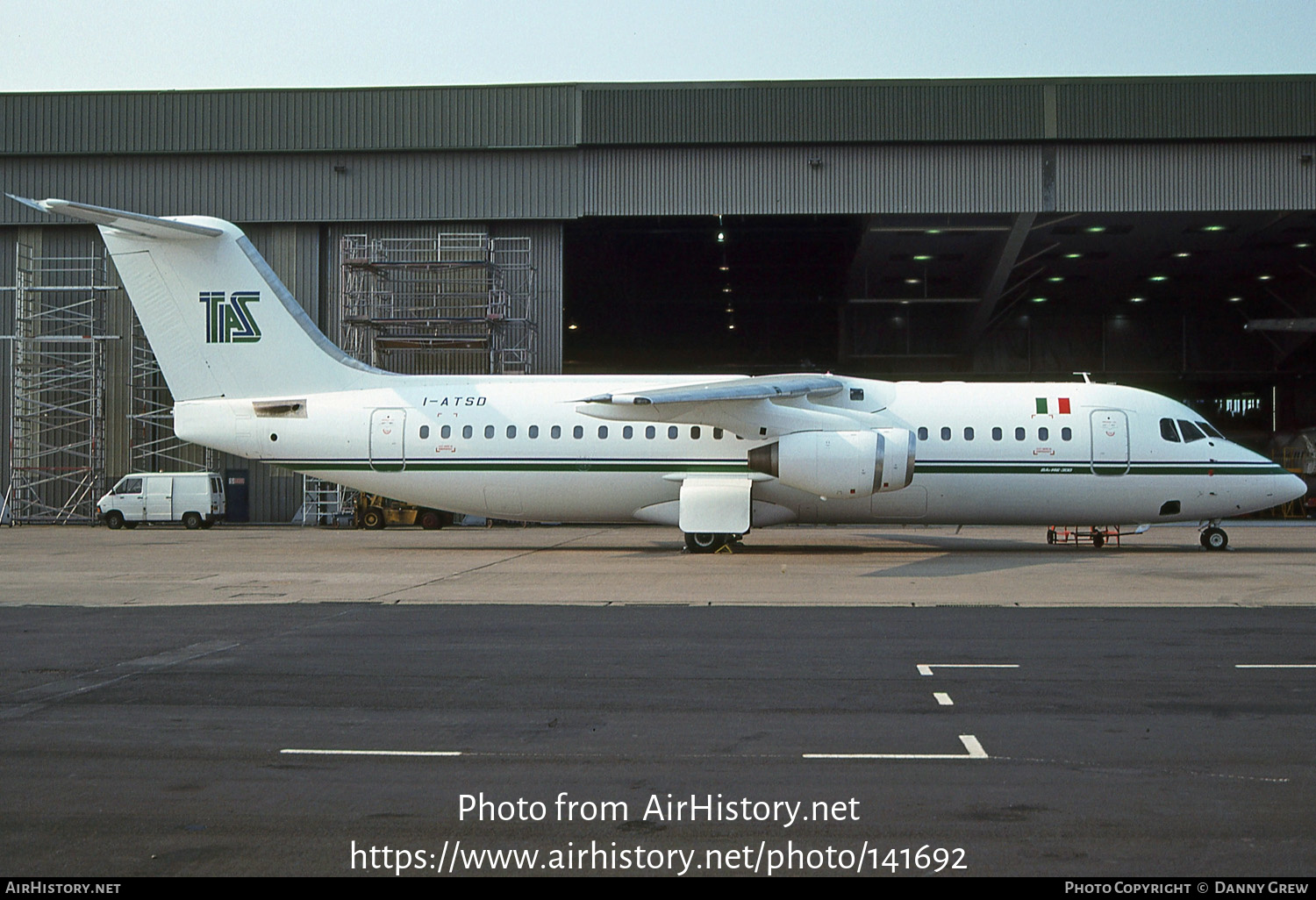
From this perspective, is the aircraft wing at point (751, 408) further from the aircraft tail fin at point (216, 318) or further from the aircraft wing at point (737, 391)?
the aircraft tail fin at point (216, 318)

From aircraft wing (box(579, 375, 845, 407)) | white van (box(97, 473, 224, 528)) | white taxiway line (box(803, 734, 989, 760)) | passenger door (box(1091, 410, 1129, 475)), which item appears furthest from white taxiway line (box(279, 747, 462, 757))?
white van (box(97, 473, 224, 528))

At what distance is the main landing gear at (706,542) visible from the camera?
75.4ft

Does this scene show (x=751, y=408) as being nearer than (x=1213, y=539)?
Yes

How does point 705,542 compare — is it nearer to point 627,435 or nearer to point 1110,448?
point 627,435

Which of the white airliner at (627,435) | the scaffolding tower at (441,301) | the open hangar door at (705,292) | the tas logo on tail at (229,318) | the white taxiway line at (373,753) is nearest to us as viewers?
the white taxiway line at (373,753)

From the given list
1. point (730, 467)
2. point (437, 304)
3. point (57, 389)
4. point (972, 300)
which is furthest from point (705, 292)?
point (730, 467)

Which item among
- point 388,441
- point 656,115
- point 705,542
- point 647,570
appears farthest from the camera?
point 656,115

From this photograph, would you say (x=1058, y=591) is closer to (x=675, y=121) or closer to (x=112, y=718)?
(x=112, y=718)

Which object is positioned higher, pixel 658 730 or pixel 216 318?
pixel 216 318

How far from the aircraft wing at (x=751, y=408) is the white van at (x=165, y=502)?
735 inches

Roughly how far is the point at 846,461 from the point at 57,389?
29072mm

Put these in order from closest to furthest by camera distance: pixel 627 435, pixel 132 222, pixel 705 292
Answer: pixel 132 222, pixel 627 435, pixel 705 292

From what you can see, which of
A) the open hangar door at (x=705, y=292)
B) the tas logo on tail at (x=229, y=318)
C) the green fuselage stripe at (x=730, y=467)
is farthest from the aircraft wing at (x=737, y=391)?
the open hangar door at (x=705, y=292)

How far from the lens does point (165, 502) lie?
34.7 meters
